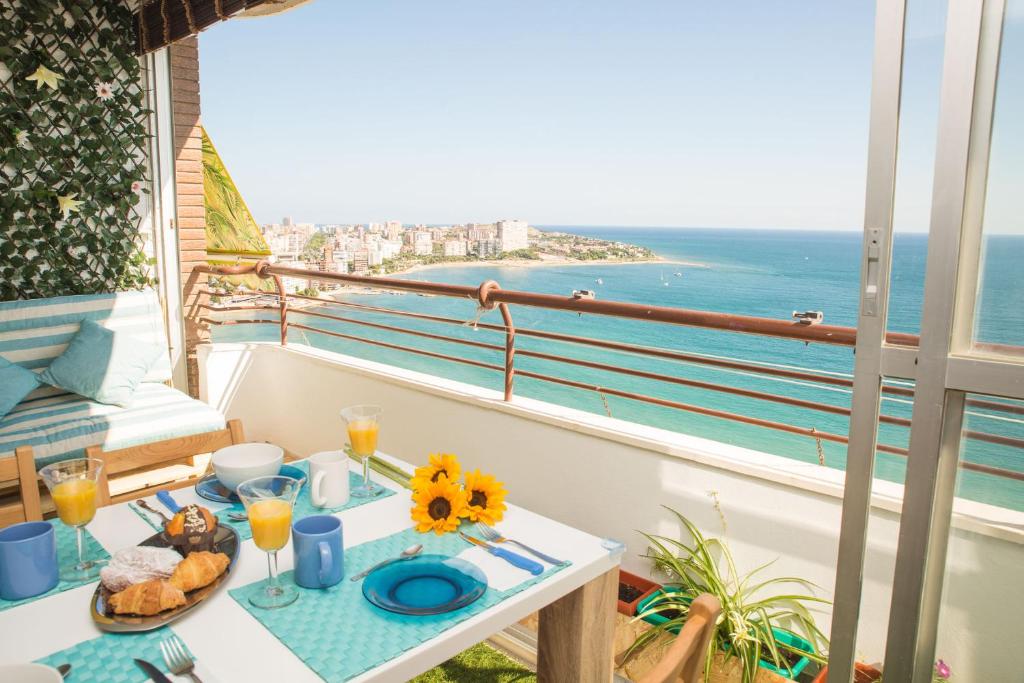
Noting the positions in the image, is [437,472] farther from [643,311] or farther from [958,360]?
[643,311]

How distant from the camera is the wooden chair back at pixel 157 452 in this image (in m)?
1.53

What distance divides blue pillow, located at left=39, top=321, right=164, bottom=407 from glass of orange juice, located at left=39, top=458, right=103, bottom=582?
2.23m

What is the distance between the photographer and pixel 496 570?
45.1 inches

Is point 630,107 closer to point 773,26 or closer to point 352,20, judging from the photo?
point 773,26

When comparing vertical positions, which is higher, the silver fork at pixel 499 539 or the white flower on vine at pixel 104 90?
the white flower on vine at pixel 104 90

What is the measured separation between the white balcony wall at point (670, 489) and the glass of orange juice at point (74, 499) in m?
0.76

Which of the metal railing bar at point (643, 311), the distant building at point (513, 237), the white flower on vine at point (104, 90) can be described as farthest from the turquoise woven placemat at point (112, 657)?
the distant building at point (513, 237)

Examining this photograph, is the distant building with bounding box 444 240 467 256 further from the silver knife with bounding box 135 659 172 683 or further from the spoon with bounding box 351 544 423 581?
the silver knife with bounding box 135 659 172 683

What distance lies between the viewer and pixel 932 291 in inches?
49.5

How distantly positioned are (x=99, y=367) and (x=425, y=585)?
8.93ft

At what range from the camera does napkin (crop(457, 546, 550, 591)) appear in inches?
43.3

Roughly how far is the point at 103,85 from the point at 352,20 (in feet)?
84.4

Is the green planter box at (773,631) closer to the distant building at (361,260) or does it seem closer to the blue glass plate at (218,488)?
the blue glass plate at (218,488)

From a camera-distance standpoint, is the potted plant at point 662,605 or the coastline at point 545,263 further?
the coastline at point 545,263
